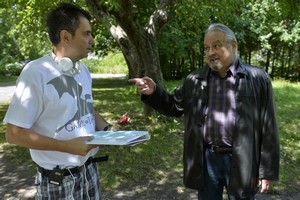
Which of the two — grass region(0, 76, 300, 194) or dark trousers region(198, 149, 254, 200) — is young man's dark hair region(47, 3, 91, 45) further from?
grass region(0, 76, 300, 194)

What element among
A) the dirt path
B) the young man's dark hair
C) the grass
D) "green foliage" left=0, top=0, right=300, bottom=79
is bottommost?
the dirt path

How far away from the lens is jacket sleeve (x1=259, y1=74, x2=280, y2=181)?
2684 mm

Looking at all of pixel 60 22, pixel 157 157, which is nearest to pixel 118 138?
pixel 60 22

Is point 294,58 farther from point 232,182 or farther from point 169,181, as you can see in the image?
point 232,182

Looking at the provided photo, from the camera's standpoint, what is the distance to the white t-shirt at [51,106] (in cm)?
203

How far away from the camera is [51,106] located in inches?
83.3

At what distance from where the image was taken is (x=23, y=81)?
206cm

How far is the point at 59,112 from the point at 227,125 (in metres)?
1.35

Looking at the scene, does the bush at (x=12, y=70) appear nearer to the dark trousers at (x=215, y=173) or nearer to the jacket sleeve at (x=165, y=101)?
the jacket sleeve at (x=165, y=101)

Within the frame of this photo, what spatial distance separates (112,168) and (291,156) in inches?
128

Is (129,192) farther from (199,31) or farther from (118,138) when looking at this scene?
(199,31)

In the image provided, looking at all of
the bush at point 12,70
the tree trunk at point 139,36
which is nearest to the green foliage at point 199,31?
the tree trunk at point 139,36

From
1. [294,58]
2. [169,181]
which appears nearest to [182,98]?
[169,181]

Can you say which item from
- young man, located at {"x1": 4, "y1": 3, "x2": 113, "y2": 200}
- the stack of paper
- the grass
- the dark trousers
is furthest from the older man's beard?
the grass
